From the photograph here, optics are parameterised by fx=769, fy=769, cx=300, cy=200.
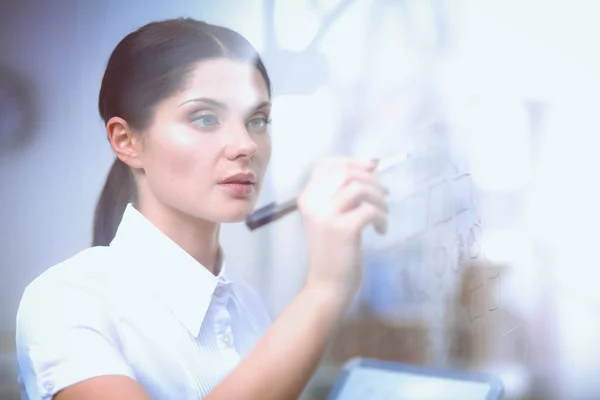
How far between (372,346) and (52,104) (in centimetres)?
59

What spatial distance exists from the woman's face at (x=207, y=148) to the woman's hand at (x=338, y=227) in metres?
0.13

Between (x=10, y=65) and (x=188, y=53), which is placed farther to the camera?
(x=10, y=65)

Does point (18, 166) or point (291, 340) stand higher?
point (18, 166)

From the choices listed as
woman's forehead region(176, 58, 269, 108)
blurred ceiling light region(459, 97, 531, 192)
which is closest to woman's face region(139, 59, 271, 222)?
woman's forehead region(176, 58, 269, 108)

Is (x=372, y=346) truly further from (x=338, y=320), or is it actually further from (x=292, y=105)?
(x=292, y=105)

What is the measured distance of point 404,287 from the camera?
0.99 meters

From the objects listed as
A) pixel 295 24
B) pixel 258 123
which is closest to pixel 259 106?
pixel 258 123

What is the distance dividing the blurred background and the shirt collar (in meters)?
0.06

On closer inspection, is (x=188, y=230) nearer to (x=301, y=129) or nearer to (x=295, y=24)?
(x=301, y=129)

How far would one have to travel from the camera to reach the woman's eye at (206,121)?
3.11 feet

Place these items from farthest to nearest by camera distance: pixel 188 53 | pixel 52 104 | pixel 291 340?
pixel 52 104, pixel 188 53, pixel 291 340

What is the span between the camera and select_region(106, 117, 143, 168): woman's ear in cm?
100

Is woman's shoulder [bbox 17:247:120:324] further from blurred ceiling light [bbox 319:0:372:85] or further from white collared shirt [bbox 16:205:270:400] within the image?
blurred ceiling light [bbox 319:0:372:85]

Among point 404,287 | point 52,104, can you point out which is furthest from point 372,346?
point 52,104
